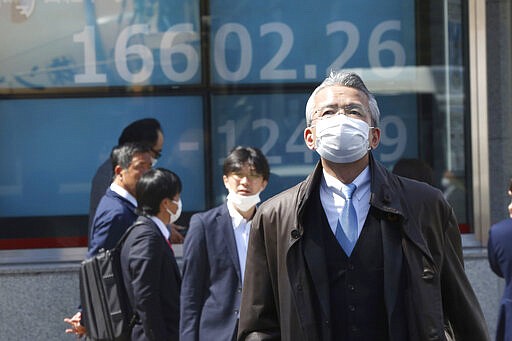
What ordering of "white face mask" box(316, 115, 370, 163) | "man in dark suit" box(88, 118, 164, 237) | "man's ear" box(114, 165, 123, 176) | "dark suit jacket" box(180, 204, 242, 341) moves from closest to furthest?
"white face mask" box(316, 115, 370, 163) → "dark suit jacket" box(180, 204, 242, 341) → "man's ear" box(114, 165, 123, 176) → "man in dark suit" box(88, 118, 164, 237)

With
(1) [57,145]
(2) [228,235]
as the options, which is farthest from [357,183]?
(1) [57,145]

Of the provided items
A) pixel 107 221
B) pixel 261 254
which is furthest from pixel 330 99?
pixel 107 221

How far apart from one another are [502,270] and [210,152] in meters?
2.38

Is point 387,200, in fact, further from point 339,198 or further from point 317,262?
point 317,262

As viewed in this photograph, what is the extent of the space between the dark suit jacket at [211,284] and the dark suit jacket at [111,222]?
0.61 meters

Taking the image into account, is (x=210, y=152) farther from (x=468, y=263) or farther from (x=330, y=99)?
(x=330, y=99)

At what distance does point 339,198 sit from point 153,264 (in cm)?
216

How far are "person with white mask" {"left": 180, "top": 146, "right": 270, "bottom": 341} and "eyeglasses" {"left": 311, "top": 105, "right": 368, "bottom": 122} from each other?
2016mm

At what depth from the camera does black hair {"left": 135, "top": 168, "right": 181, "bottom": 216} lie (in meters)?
5.51

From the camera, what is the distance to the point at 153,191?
5520 mm

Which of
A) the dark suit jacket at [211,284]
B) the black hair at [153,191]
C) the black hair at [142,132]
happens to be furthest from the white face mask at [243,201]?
the black hair at [142,132]

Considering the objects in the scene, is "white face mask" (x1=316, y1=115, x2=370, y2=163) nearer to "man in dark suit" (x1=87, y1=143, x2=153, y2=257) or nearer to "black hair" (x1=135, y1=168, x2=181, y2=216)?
"black hair" (x1=135, y1=168, x2=181, y2=216)

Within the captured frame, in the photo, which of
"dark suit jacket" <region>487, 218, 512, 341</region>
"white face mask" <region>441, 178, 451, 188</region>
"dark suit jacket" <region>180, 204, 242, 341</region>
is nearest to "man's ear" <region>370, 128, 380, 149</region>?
"dark suit jacket" <region>180, 204, 242, 341</region>

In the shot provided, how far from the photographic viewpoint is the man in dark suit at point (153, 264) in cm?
524
